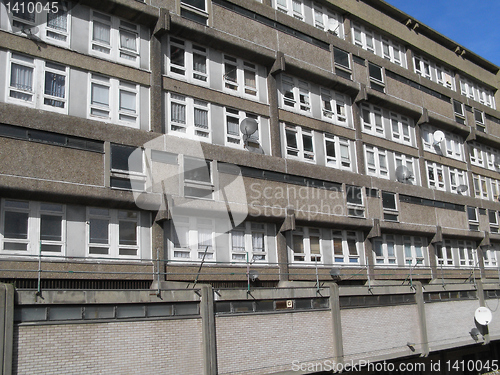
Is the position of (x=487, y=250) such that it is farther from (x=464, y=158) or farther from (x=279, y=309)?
(x=279, y=309)

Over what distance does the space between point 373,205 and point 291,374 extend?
10669 millimetres

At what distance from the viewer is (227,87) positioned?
2148 cm

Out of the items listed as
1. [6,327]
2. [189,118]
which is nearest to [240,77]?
[189,118]

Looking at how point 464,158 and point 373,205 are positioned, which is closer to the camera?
point 373,205

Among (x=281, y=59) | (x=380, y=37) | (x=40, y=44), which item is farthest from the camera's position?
(x=380, y=37)

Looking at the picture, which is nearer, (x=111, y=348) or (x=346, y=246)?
(x=111, y=348)

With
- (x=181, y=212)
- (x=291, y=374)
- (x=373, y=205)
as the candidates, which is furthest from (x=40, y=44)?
(x=373, y=205)

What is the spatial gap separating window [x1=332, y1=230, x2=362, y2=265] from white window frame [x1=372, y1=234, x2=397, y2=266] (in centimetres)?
119

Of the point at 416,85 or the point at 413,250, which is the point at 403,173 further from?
the point at 416,85

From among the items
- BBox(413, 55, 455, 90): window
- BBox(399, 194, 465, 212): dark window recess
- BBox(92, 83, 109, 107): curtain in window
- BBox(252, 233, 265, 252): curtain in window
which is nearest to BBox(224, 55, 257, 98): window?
BBox(92, 83, 109, 107): curtain in window

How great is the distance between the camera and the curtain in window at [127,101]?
59.8 ft

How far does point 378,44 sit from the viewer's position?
29.6 metres

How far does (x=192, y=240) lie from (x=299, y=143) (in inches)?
290

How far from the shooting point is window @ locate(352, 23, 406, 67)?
2850 centimetres
